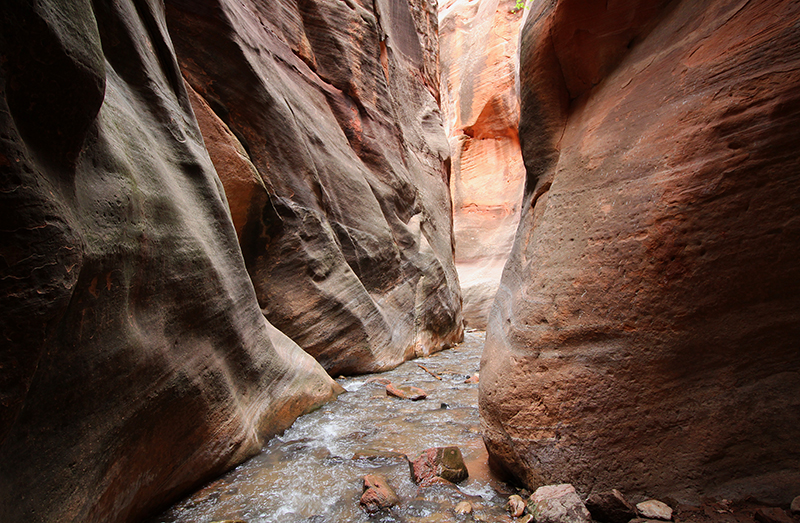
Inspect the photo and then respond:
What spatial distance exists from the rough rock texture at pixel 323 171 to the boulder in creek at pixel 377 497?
119 inches

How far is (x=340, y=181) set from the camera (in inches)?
Answer: 258

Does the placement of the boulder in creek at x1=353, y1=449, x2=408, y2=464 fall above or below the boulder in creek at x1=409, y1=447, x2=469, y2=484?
below

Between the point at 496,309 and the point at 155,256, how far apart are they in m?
2.39

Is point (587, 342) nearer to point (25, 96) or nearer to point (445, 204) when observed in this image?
point (25, 96)

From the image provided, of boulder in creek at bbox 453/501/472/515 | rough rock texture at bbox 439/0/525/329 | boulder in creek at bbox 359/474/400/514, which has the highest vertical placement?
rough rock texture at bbox 439/0/525/329

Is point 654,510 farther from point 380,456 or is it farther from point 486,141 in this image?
point 486,141

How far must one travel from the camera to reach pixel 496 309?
3.24 meters

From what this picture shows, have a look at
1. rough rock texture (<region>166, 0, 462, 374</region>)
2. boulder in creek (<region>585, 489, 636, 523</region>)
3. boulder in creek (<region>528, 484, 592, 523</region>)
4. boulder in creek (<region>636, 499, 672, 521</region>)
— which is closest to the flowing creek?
boulder in creek (<region>528, 484, 592, 523</region>)

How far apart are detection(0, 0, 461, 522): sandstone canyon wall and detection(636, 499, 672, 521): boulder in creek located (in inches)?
95.6

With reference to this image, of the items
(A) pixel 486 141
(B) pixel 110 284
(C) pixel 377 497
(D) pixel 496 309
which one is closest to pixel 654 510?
(C) pixel 377 497

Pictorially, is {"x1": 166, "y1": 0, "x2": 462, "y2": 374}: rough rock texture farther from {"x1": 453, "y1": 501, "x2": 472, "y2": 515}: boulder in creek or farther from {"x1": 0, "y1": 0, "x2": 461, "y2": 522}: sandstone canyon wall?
{"x1": 453, "y1": 501, "x2": 472, "y2": 515}: boulder in creek

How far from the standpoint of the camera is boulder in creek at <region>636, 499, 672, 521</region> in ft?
5.85

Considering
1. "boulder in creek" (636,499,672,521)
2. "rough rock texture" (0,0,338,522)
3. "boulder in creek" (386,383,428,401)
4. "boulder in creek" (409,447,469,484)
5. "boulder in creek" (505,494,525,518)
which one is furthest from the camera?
"boulder in creek" (386,383,428,401)

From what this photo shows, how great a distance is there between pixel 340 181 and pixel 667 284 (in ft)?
17.4
